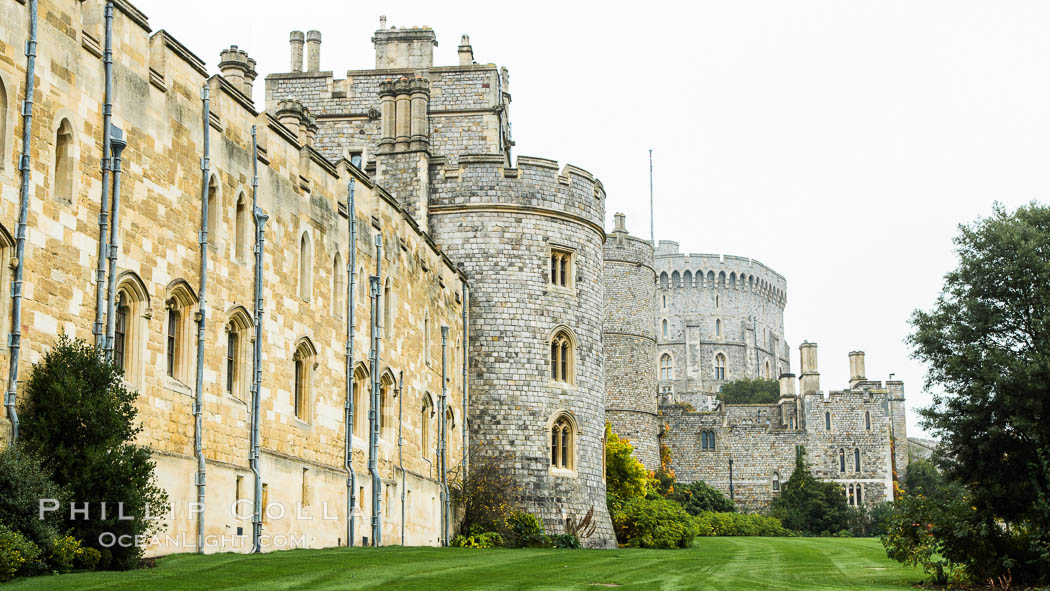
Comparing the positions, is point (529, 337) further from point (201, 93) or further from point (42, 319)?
point (42, 319)

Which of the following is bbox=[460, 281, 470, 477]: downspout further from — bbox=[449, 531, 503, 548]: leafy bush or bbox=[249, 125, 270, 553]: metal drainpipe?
bbox=[249, 125, 270, 553]: metal drainpipe

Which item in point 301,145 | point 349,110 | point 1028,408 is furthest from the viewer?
point 349,110

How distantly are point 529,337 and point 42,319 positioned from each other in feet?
64.1

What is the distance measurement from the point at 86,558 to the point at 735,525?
50.5 m

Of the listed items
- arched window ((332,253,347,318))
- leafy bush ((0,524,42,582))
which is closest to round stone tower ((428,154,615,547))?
arched window ((332,253,347,318))

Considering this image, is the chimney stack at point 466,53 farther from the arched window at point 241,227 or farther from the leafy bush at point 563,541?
the arched window at point 241,227

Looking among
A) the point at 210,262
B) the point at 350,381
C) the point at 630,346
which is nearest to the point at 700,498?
the point at 630,346

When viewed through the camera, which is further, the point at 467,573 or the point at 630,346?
the point at 630,346

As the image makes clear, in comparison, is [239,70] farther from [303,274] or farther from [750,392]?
[750,392]

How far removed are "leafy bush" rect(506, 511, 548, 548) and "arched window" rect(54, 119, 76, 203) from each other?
18170 mm

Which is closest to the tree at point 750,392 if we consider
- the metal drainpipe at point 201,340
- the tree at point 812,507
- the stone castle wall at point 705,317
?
the stone castle wall at point 705,317

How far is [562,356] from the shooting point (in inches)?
1347

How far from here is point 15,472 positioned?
43.8 feet

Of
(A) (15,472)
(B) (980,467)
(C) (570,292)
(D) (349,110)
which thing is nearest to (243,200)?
(A) (15,472)
